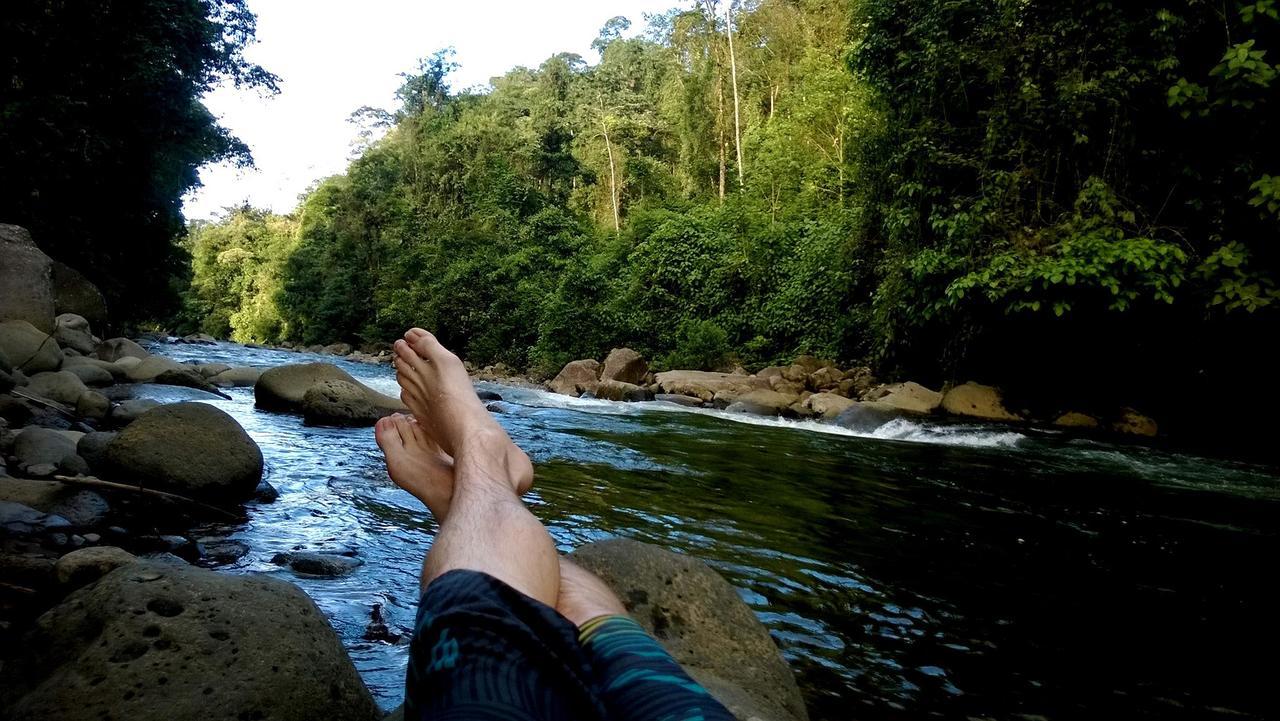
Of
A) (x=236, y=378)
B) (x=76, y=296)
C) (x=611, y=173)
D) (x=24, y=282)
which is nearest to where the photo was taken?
(x=24, y=282)

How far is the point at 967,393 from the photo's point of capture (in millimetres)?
10375

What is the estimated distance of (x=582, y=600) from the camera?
3.83ft

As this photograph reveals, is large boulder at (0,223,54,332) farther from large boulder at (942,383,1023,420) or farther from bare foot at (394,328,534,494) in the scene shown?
large boulder at (942,383,1023,420)

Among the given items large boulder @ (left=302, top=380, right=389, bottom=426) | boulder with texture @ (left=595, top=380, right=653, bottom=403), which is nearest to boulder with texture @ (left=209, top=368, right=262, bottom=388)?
large boulder @ (left=302, top=380, right=389, bottom=426)

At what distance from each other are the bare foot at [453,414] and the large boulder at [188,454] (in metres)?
2.02

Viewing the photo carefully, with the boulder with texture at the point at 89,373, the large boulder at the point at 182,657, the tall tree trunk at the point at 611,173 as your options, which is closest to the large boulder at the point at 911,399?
the boulder with texture at the point at 89,373

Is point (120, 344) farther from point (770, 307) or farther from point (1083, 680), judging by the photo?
point (770, 307)

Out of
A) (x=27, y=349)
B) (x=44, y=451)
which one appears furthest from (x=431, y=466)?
(x=27, y=349)

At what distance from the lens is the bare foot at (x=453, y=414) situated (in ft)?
5.50

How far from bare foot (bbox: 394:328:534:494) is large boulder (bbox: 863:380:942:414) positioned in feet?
28.7

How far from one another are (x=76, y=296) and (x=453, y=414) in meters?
11.2

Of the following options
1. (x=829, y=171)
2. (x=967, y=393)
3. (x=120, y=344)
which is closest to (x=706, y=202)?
(x=829, y=171)

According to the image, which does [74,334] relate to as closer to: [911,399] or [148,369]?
[148,369]

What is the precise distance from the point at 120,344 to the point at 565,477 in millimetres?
7537
